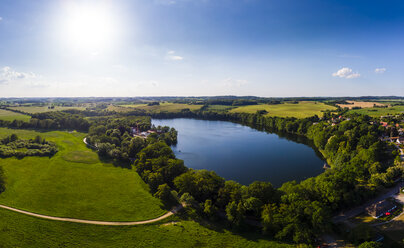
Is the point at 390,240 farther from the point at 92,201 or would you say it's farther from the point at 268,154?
the point at 92,201

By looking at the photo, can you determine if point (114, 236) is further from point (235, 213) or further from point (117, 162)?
point (117, 162)

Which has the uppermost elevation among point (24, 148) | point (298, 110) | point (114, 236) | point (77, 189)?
point (298, 110)

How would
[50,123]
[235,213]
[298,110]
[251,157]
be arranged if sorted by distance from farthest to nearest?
[298,110]
[50,123]
[251,157]
[235,213]

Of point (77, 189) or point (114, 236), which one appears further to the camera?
point (77, 189)

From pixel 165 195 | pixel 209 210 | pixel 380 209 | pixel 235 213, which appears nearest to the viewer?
pixel 235 213

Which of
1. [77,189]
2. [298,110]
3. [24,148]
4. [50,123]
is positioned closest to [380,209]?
[77,189]

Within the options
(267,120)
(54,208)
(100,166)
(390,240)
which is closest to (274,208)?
(390,240)

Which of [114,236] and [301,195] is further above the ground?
[301,195]

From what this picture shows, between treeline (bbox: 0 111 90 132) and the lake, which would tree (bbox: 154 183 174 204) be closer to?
the lake
